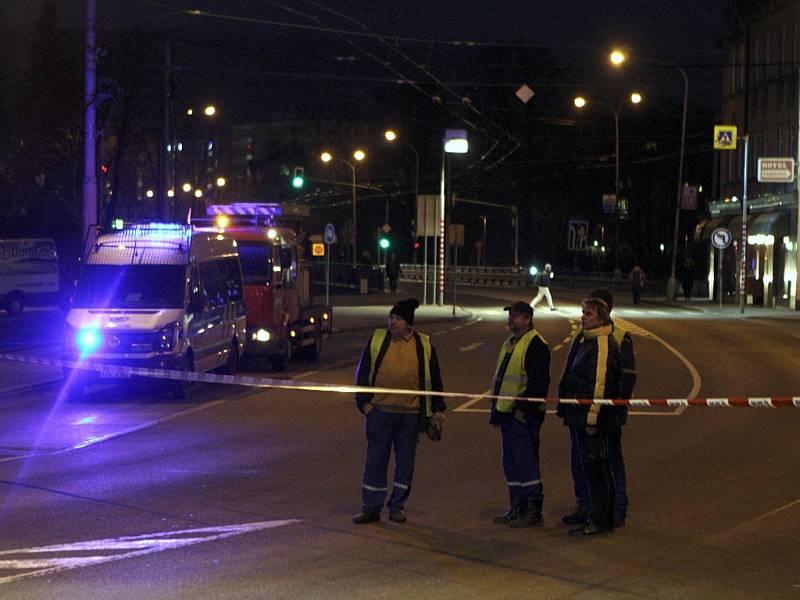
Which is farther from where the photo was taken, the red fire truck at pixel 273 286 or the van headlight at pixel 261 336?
the red fire truck at pixel 273 286

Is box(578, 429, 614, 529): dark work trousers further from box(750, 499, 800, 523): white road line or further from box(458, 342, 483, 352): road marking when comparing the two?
box(458, 342, 483, 352): road marking

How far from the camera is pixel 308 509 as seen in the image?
9.89m

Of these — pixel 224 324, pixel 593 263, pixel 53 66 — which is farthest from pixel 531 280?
pixel 224 324

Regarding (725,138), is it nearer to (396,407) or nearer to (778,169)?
(778,169)

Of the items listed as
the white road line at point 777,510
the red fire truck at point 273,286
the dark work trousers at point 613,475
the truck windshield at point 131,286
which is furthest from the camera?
the red fire truck at point 273,286

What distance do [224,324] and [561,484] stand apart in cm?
1024

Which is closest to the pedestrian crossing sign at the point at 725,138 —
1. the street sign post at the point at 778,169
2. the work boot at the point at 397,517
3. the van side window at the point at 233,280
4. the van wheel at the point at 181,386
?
the street sign post at the point at 778,169

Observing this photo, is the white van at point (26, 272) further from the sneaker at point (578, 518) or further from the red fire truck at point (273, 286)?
the sneaker at point (578, 518)

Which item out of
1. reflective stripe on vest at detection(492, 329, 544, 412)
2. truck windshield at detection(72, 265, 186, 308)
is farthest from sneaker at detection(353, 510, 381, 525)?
truck windshield at detection(72, 265, 186, 308)

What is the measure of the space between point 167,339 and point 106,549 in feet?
32.2

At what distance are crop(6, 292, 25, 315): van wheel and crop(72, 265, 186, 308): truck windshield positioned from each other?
27922 mm

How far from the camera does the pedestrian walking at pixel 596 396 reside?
8883 mm

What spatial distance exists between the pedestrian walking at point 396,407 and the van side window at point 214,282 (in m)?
10.4

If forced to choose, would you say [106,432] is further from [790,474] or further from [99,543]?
[790,474]
